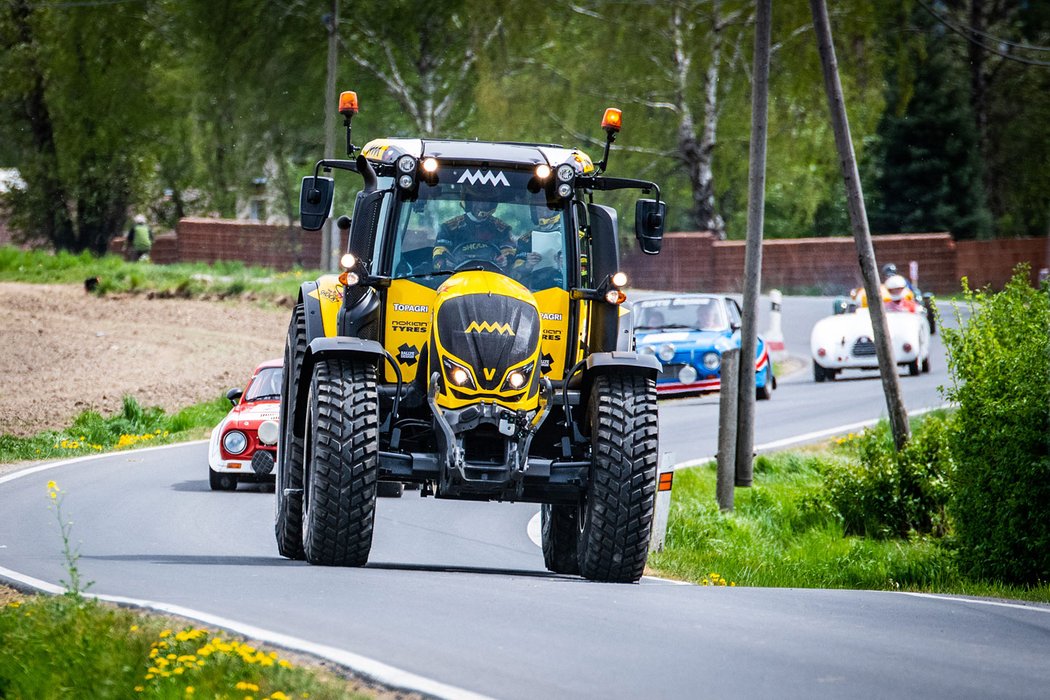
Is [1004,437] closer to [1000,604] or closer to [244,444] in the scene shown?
[1000,604]

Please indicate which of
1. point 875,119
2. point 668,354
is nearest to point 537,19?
point 875,119

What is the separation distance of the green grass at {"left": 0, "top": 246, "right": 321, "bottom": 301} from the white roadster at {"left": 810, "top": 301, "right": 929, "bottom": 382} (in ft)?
46.5

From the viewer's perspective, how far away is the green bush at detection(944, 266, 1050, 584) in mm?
14359

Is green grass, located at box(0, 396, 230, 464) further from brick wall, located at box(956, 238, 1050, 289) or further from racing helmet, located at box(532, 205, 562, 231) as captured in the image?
brick wall, located at box(956, 238, 1050, 289)

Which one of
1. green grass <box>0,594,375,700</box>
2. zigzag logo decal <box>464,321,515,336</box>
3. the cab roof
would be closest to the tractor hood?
zigzag logo decal <box>464,321,515,336</box>

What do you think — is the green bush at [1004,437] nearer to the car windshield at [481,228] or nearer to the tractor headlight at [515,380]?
the car windshield at [481,228]

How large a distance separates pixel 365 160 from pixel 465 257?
3.39 feet

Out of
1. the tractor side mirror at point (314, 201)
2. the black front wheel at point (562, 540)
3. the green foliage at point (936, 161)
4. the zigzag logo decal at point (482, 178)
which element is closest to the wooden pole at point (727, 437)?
the black front wheel at point (562, 540)

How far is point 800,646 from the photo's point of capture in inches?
302

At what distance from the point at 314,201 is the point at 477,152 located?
110cm

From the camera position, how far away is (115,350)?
96.3 ft

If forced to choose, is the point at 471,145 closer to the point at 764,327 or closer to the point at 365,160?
the point at 365,160

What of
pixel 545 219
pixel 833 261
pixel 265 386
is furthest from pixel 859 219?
pixel 833 261

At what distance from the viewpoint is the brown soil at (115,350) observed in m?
24.8
